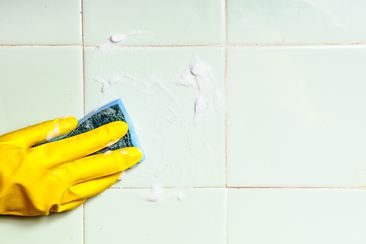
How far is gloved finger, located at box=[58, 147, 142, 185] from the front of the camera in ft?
3.33

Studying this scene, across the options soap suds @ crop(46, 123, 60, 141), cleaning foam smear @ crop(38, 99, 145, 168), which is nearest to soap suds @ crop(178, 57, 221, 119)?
cleaning foam smear @ crop(38, 99, 145, 168)

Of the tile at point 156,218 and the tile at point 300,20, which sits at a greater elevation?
the tile at point 300,20

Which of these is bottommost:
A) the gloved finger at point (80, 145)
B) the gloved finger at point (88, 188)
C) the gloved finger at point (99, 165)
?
the gloved finger at point (88, 188)

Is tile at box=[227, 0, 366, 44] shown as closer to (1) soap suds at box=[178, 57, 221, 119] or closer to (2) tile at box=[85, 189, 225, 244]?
(1) soap suds at box=[178, 57, 221, 119]

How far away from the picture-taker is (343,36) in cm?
104

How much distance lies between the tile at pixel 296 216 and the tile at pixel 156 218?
34 mm

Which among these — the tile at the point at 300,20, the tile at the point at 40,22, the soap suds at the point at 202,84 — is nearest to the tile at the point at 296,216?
the soap suds at the point at 202,84

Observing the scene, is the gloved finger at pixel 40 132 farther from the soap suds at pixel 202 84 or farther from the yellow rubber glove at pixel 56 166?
the soap suds at pixel 202 84

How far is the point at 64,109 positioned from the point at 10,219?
0.22 metres

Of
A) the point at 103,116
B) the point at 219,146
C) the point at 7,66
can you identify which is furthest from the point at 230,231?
the point at 7,66

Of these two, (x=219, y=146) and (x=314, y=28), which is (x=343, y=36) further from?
(x=219, y=146)

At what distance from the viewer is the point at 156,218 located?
107 cm

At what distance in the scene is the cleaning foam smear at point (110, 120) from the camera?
3.43 feet

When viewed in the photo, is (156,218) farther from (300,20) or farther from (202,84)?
(300,20)
